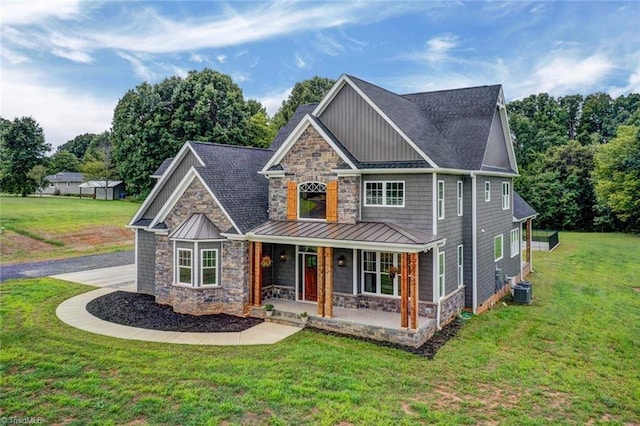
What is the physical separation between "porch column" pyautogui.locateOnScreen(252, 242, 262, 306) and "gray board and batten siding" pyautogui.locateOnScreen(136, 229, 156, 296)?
5.25m

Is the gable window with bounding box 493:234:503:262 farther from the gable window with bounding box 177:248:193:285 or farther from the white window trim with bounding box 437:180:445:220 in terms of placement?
the gable window with bounding box 177:248:193:285

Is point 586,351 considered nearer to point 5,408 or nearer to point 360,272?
point 360,272

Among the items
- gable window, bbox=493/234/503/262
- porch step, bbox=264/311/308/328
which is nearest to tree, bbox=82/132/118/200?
porch step, bbox=264/311/308/328

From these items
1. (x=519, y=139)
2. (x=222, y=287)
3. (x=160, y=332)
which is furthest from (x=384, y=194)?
(x=519, y=139)

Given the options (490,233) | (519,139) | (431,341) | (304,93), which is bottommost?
(431,341)

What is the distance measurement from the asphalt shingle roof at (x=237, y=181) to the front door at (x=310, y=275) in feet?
7.11

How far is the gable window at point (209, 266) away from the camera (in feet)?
44.6

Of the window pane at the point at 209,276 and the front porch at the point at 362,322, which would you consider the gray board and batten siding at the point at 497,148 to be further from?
the window pane at the point at 209,276

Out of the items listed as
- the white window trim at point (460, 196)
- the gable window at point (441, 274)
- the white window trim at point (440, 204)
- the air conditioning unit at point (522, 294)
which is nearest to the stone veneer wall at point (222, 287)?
the gable window at point (441, 274)

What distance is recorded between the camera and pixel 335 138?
14.0 m

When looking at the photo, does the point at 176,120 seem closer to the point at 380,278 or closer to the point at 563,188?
the point at 380,278

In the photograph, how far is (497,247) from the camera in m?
17.0

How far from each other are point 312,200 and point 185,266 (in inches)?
191

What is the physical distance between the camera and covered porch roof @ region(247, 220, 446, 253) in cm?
1143
